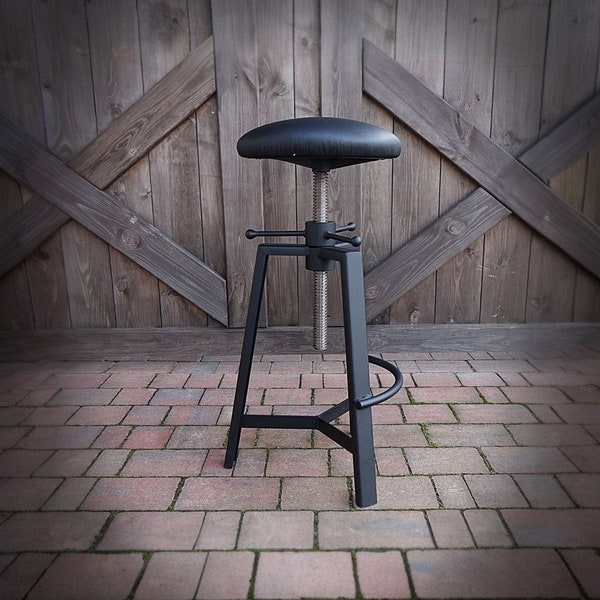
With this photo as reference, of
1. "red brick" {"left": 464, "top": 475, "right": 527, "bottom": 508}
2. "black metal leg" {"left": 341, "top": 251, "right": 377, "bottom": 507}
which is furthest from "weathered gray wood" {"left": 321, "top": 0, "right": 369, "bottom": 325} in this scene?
"red brick" {"left": 464, "top": 475, "right": 527, "bottom": 508}

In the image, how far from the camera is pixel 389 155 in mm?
1610

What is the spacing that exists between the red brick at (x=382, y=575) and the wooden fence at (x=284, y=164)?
1.61 metres

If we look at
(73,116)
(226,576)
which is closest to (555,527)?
(226,576)

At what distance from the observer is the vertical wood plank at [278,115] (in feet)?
8.61

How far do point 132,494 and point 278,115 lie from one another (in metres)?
1.85

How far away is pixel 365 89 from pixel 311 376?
1415 millimetres

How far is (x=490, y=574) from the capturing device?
141 cm

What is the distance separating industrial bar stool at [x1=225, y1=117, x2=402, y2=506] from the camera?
1.54 meters

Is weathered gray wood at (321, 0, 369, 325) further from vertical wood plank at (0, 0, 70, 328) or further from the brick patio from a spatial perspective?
vertical wood plank at (0, 0, 70, 328)

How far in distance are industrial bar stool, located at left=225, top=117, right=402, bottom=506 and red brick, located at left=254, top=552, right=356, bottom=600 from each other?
27cm

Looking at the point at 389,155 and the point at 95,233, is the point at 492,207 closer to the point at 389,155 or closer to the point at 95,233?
the point at 389,155

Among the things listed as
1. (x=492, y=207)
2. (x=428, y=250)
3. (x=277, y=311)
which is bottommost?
(x=277, y=311)

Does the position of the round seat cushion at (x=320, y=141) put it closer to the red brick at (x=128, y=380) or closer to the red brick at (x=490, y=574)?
the red brick at (x=490, y=574)

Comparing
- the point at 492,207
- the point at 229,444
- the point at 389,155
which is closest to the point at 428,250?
the point at 492,207
